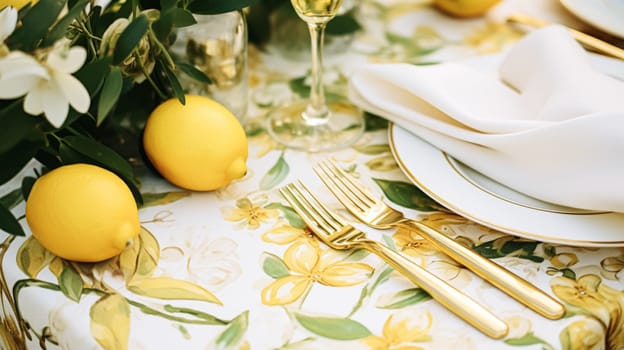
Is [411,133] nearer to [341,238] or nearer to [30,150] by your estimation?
[341,238]

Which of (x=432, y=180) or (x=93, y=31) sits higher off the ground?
(x=93, y=31)

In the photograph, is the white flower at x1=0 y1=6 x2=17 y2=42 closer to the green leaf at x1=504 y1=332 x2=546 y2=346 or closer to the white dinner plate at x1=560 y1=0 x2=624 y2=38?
the green leaf at x1=504 y1=332 x2=546 y2=346

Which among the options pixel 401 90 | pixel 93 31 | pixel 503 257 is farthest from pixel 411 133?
pixel 93 31

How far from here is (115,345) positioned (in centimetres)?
53

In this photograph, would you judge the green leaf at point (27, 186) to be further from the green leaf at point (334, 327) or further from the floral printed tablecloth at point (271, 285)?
the green leaf at point (334, 327)

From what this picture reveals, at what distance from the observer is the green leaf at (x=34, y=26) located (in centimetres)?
55

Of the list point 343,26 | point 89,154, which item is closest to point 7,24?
point 89,154

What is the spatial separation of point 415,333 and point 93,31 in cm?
37

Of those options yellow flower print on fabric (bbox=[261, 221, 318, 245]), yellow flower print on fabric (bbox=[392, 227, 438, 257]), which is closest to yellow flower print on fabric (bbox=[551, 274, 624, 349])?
yellow flower print on fabric (bbox=[392, 227, 438, 257])

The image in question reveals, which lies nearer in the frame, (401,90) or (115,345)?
(115,345)

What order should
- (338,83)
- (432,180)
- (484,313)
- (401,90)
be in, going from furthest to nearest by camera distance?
1. (338,83)
2. (401,90)
3. (432,180)
4. (484,313)

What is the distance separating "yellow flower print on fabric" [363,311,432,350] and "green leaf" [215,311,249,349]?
0.09 meters

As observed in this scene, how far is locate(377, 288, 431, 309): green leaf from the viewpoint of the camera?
56cm

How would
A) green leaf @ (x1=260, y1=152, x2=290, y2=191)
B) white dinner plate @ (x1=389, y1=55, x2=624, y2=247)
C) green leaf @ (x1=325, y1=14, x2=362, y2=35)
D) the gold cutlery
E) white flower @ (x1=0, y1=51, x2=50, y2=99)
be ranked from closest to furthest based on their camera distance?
white flower @ (x1=0, y1=51, x2=50, y2=99), white dinner plate @ (x1=389, y1=55, x2=624, y2=247), green leaf @ (x1=260, y1=152, x2=290, y2=191), the gold cutlery, green leaf @ (x1=325, y1=14, x2=362, y2=35)
